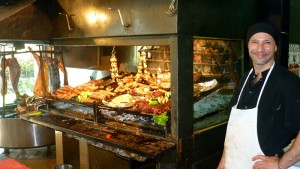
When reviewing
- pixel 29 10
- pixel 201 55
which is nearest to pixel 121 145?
pixel 201 55

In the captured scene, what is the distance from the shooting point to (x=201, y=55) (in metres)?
4.21

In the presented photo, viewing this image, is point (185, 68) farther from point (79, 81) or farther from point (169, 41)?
point (79, 81)

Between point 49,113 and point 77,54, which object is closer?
point 49,113

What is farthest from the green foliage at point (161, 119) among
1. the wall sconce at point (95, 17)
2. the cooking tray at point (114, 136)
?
the wall sconce at point (95, 17)

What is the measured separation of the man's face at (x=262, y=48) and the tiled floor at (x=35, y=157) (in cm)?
506

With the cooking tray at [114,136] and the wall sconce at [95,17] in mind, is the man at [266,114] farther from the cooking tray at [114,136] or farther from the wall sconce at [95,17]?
the wall sconce at [95,17]

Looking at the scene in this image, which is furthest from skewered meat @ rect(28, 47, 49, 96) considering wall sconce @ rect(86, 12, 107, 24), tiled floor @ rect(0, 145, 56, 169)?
wall sconce @ rect(86, 12, 107, 24)

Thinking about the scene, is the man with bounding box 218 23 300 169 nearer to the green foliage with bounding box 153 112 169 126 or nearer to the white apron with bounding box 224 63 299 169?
the white apron with bounding box 224 63 299 169

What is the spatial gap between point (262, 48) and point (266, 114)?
0.63m

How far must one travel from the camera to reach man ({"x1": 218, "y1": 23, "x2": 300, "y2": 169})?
238 cm

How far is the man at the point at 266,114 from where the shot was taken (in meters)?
2.38

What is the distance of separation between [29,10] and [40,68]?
5.04ft

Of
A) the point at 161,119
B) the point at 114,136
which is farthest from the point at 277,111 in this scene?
the point at 114,136

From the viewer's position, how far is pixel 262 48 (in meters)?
2.58
